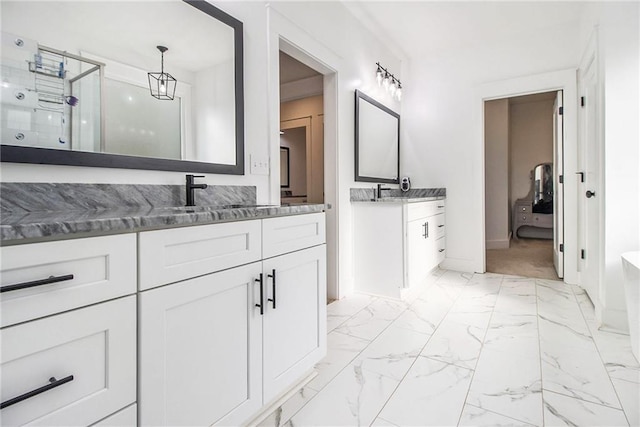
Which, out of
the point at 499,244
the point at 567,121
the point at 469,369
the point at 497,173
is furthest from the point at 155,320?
the point at 497,173

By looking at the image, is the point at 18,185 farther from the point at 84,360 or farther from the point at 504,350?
the point at 504,350

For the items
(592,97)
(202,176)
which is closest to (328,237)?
(202,176)

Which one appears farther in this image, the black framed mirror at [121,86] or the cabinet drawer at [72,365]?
the black framed mirror at [121,86]

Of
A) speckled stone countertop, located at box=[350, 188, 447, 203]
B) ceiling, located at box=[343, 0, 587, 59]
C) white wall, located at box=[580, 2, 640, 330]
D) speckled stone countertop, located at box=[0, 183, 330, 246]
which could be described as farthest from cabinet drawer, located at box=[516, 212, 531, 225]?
speckled stone countertop, located at box=[0, 183, 330, 246]

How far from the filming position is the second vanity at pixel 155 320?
66 cm

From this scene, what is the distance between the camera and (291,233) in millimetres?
1364

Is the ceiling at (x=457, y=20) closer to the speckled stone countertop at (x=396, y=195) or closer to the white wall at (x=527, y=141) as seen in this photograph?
the speckled stone countertop at (x=396, y=195)

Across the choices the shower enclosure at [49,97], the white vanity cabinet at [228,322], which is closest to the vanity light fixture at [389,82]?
the white vanity cabinet at [228,322]

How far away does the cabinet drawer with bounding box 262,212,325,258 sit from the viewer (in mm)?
1246

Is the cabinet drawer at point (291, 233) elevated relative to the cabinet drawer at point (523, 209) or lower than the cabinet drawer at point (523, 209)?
lower

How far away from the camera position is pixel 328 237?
285 centimetres

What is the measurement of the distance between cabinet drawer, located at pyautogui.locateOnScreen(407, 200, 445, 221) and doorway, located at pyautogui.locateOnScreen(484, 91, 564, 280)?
1077mm

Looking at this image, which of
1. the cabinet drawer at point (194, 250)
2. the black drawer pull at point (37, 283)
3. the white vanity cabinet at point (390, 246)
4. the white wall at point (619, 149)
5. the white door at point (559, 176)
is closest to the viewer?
the black drawer pull at point (37, 283)

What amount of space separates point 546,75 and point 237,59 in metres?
3.19
